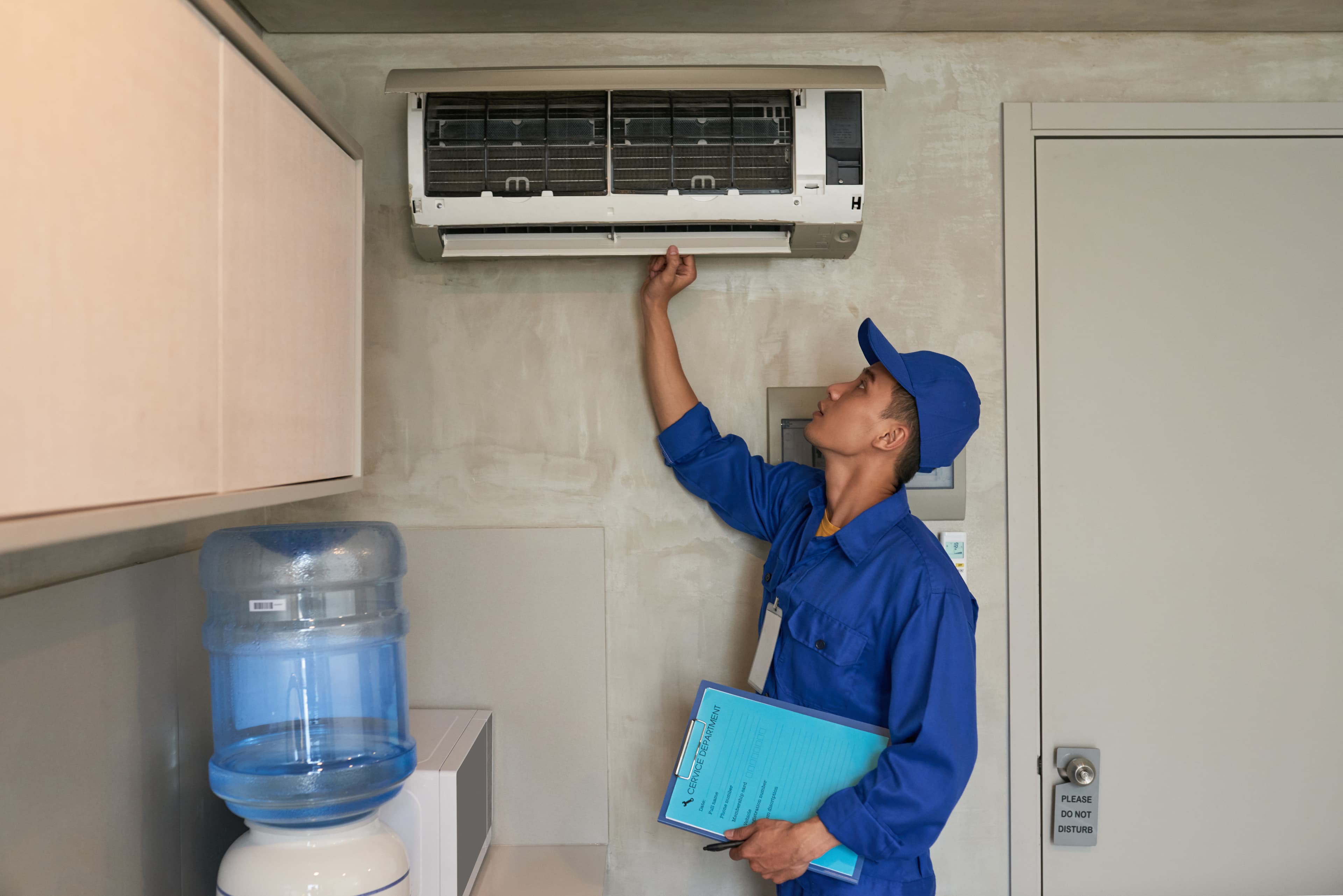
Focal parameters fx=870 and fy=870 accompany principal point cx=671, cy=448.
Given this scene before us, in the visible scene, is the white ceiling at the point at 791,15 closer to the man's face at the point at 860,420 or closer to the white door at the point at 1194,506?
the white door at the point at 1194,506

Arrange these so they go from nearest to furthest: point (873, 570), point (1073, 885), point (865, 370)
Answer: point (873, 570) < point (865, 370) < point (1073, 885)

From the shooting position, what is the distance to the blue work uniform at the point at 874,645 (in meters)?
1.44

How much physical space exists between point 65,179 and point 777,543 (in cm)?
136

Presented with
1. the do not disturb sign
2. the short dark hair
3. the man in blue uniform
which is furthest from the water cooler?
the do not disturb sign

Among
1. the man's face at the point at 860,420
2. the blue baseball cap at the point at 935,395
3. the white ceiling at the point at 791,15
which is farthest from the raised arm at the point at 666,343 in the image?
the white ceiling at the point at 791,15

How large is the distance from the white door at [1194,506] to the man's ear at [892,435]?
21.0 inches

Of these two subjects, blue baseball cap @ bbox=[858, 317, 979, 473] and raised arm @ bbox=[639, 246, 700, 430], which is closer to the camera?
blue baseball cap @ bbox=[858, 317, 979, 473]

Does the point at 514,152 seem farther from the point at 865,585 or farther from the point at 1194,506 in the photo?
the point at 1194,506

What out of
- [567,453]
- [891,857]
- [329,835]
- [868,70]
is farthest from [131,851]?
[868,70]

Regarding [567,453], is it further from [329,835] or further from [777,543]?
[329,835]

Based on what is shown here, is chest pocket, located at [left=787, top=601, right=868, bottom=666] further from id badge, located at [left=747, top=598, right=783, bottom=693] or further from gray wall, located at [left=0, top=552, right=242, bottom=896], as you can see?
gray wall, located at [left=0, top=552, right=242, bottom=896]

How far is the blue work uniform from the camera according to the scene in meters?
1.44

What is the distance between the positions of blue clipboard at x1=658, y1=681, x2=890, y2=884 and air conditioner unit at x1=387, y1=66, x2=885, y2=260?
3.16 feet

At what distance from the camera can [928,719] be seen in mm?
1439
